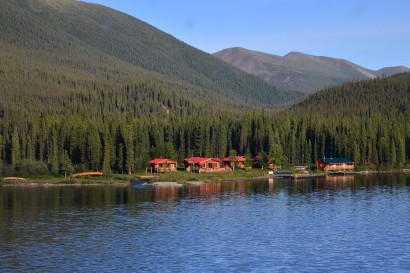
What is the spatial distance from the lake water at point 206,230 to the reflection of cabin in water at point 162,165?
40.6 meters

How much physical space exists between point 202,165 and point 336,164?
43147 mm

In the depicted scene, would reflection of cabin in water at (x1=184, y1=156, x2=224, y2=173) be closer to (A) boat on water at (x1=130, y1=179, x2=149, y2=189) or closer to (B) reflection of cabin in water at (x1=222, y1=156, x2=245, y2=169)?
(B) reflection of cabin in water at (x1=222, y1=156, x2=245, y2=169)

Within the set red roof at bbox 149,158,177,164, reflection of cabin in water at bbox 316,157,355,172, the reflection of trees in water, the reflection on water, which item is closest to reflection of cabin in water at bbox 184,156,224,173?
red roof at bbox 149,158,177,164

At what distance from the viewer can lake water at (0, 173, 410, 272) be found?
64.0 m

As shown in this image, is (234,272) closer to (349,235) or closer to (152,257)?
(152,257)

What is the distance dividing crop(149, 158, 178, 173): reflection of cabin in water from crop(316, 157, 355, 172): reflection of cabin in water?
159 ft

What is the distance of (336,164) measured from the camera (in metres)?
193

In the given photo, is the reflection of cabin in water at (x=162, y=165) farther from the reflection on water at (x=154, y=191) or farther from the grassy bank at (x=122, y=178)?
the reflection on water at (x=154, y=191)

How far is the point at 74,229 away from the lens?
84.1 meters

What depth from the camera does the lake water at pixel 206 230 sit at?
210ft

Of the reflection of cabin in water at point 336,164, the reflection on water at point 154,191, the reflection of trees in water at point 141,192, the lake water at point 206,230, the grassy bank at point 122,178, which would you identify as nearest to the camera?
the lake water at point 206,230

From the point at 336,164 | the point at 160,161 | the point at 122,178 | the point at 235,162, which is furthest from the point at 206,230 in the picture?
the point at 336,164

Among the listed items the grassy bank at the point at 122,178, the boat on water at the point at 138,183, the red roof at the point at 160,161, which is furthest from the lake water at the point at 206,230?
the red roof at the point at 160,161

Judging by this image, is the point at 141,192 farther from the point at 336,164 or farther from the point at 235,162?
the point at 336,164
